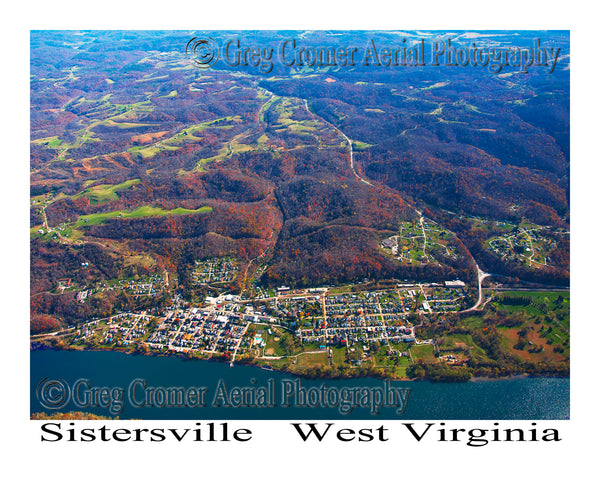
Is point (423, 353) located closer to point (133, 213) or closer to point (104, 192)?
point (133, 213)

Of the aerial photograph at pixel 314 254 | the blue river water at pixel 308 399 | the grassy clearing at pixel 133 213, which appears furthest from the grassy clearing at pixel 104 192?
the blue river water at pixel 308 399

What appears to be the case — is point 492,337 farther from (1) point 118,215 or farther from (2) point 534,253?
(1) point 118,215

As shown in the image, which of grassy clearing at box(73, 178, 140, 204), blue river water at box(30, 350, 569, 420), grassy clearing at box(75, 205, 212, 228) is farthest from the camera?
grassy clearing at box(73, 178, 140, 204)

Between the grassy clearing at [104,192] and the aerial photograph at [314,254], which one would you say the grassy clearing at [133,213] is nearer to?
the aerial photograph at [314,254]

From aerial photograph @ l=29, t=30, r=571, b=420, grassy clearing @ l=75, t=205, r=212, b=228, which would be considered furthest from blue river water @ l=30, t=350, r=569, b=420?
grassy clearing @ l=75, t=205, r=212, b=228

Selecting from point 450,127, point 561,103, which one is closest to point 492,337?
point 450,127

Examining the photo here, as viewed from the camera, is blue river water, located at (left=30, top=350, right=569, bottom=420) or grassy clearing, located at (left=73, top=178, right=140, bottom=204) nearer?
blue river water, located at (left=30, top=350, right=569, bottom=420)

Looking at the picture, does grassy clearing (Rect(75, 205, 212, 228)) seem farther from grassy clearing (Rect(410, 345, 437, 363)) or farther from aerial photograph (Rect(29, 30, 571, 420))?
grassy clearing (Rect(410, 345, 437, 363))
